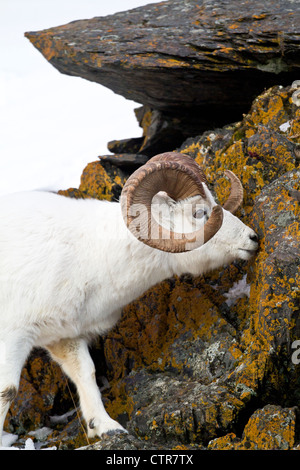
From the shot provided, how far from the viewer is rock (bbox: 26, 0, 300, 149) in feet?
35.6

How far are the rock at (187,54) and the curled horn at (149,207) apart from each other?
11.1 feet

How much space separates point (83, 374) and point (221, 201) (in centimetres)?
331

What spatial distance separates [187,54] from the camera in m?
11.0

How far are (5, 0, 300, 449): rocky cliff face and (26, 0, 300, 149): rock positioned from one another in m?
0.03

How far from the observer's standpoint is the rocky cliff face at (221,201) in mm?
7445

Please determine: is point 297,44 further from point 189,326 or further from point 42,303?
point 42,303

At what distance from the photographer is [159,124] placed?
12367mm

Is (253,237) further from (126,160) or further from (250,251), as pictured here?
(126,160)

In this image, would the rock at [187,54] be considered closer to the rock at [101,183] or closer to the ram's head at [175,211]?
the rock at [101,183]

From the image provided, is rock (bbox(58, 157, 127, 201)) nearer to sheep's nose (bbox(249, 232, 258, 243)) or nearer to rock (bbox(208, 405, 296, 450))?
sheep's nose (bbox(249, 232, 258, 243))

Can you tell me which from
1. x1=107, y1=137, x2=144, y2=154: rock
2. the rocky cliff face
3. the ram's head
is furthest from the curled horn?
x1=107, y1=137, x2=144, y2=154: rock

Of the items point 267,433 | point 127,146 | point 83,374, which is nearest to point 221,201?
point 83,374

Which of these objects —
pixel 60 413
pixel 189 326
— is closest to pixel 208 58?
pixel 189 326

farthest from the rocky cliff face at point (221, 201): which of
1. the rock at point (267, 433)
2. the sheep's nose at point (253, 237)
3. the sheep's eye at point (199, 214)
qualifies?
the sheep's eye at point (199, 214)
